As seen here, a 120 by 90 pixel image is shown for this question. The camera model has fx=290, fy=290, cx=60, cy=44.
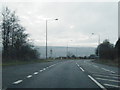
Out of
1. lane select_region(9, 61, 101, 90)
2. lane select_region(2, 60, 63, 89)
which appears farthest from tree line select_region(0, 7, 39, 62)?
lane select_region(9, 61, 101, 90)

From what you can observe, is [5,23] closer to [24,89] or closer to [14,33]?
[14,33]

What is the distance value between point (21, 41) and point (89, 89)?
4753 centimetres

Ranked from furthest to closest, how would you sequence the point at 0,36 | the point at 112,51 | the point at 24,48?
the point at 112,51, the point at 24,48, the point at 0,36

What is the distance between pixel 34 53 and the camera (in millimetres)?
66500

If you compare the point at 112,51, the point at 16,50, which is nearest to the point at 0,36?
the point at 16,50

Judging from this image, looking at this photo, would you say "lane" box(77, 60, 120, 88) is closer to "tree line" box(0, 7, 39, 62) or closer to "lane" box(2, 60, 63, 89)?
"lane" box(2, 60, 63, 89)

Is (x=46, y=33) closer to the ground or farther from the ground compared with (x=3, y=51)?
farther from the ground

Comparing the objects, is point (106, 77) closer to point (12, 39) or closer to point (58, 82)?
point (58, 82)

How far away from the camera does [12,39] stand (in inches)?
2208

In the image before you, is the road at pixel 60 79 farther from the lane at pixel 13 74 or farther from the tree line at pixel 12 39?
the tree line at pixel 12 39

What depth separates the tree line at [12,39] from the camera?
177 ft

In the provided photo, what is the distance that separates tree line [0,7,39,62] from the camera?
5388 centimetres

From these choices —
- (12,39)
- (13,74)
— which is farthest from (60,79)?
(12,39)

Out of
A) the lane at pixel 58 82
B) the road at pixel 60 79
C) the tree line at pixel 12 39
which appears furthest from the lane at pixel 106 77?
the tree line at pixel 12 39
